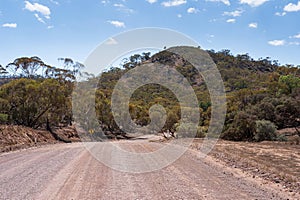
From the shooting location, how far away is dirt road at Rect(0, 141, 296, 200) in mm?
6977

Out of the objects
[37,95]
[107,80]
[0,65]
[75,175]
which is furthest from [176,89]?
[107,80]

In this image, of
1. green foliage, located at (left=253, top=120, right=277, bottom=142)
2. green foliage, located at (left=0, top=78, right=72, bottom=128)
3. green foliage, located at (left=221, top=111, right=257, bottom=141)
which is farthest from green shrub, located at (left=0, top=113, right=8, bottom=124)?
green foliage, located at (left=253, top=120, right=277, bottom=142)

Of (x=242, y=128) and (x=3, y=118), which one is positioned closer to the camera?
(x=3, y=118)

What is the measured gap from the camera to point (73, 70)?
61.0 m

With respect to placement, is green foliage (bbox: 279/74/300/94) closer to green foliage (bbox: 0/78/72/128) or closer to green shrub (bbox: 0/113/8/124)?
green foliage (bbox: 0/78/72/128)

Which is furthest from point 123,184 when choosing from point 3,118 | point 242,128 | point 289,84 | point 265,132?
point 289,84

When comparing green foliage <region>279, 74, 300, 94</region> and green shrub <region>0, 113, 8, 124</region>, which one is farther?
green foliage <region>279, 74, 300, 94</region>

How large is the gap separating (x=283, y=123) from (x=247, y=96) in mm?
11649

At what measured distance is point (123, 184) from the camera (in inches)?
319

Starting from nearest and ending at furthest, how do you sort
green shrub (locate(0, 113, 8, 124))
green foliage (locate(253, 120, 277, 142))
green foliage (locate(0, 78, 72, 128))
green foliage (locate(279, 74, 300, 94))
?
green foliage (locate(253, 120, 277, 142))
green shrub (locate(0, 113, 8, 124))
green foliage (locate(0, 78, 72, 128))
green foliage (locate(279, 74, 300, 94))

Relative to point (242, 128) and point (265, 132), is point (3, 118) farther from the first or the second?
point (265, 132)

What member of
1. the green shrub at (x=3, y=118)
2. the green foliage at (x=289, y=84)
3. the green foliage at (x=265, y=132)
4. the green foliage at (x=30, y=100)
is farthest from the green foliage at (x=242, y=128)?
the green foliage at (x=289, y=84)

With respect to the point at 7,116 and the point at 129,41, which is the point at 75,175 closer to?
the point at 129,41

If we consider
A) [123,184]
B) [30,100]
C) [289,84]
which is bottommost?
[123,184]
